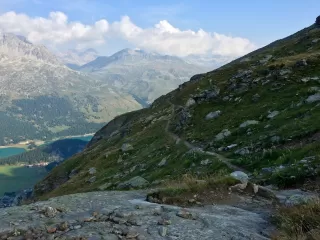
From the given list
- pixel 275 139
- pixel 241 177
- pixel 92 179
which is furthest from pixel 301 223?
pixel 92 179

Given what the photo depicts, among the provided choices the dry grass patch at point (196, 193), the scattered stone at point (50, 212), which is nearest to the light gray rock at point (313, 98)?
the dry grass patch at point (196, 193)

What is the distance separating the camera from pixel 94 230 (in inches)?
474

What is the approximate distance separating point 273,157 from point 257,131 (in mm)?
11856

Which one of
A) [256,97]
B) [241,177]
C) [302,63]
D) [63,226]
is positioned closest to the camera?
[63,226]

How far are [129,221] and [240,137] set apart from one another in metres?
28.9

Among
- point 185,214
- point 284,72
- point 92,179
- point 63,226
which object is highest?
point 284,72

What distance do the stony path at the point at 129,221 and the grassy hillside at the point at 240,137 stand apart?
8.21m

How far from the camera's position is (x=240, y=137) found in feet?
131

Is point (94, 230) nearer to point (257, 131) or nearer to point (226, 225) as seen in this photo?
point (226, 225)

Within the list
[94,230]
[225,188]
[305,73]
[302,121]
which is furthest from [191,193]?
[305,73]

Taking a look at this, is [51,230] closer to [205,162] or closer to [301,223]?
[301,223]

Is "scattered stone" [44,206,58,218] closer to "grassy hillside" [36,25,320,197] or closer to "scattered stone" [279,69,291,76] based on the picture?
"grassy hillside" [36,25,320,197]

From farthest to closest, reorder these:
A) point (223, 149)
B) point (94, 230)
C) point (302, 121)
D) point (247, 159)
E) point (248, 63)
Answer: point (248, 63), point (223, 149), point (302, 121), point (247, 159), point (94, 230)

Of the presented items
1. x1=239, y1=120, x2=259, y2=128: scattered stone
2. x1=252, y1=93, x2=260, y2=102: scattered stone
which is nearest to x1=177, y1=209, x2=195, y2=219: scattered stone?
x1=239, y1=120, x2=259, y2=128: scattered stone
